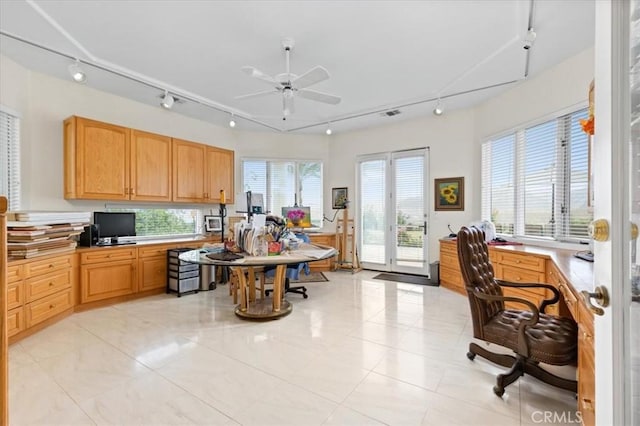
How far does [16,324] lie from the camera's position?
2.69 metres

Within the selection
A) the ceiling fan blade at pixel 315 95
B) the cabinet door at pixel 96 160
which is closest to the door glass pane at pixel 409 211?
the ceiling fan blade at pixel 315 95

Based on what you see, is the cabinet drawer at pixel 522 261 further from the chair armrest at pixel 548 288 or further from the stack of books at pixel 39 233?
the stack of books at pixel 39 233

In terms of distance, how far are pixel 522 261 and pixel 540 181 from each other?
1210mm

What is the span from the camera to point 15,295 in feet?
8.87

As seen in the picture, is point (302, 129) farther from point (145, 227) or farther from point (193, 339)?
point (193, 339)

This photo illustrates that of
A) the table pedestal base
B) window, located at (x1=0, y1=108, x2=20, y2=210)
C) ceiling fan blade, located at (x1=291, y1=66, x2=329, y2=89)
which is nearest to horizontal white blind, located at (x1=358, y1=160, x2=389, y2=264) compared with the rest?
the table pedestal base

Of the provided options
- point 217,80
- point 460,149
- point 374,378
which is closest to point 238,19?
point 217,80

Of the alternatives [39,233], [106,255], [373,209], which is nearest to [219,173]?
[106,255]

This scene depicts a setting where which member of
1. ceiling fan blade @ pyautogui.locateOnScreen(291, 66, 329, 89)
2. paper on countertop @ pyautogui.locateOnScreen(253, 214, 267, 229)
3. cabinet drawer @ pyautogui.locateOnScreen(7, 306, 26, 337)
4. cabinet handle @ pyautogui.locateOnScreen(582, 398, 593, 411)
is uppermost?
ceiling fan blade @ pyautogui.locateOnScreen(291, 66, 329, 89)

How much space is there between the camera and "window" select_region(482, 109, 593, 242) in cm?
322

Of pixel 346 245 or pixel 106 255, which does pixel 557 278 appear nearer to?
pixel 346 245

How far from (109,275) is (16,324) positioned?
3.68 feet

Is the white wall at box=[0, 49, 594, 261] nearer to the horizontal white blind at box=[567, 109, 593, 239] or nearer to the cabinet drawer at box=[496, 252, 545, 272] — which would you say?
the horizontal white blind at box=[567, 109, 593, 239]

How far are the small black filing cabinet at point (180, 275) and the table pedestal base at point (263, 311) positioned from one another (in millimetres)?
1234
